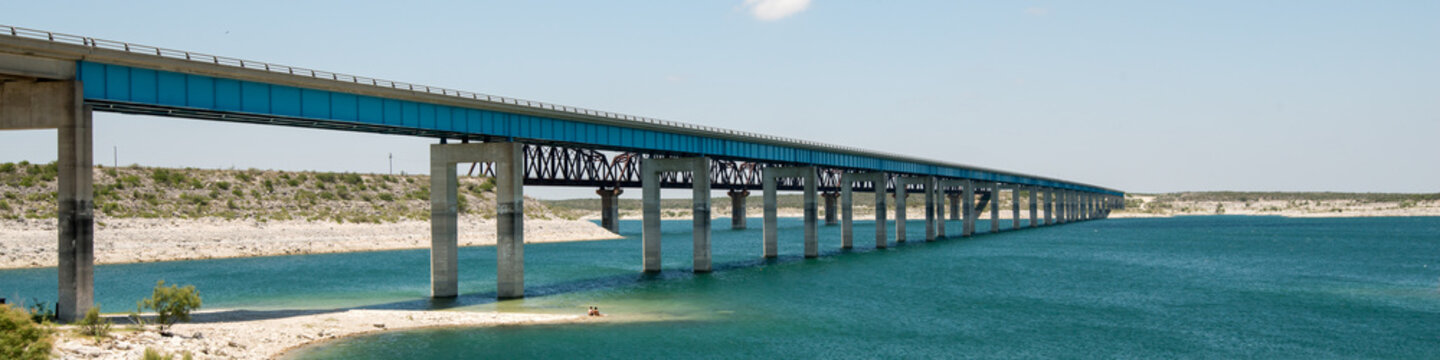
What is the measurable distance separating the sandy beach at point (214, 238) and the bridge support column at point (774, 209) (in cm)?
4057

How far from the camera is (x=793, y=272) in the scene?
7062 cm

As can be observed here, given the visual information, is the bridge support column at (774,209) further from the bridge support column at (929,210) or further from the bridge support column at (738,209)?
the bridge support column at (738,209)

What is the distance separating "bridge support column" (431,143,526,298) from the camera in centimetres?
4769

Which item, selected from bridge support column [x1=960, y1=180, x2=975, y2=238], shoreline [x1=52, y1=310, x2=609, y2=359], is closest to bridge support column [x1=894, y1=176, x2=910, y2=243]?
bridge support column [x1=960, y1=180, x2=975, y2=238]

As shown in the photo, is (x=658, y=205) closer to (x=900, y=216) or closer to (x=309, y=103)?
(x=309, y=103)

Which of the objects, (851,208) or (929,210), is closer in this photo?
(851,208)

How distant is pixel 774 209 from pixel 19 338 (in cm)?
6702

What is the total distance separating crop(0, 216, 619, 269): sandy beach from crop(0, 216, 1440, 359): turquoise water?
5.37 meters

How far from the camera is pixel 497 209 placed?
4866cm

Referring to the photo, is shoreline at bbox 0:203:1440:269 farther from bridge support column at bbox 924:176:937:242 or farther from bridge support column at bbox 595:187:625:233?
bridge support column at bbox 924:176:937:242

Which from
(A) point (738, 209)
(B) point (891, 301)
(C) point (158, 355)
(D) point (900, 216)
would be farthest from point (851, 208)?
(A) point (738, 209)

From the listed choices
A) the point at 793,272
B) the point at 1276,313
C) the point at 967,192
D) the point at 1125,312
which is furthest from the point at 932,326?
the point at 967,192

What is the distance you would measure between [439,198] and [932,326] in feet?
81.6

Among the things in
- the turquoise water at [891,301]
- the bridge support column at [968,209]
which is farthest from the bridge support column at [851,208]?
the bridge support column at [968,209]
